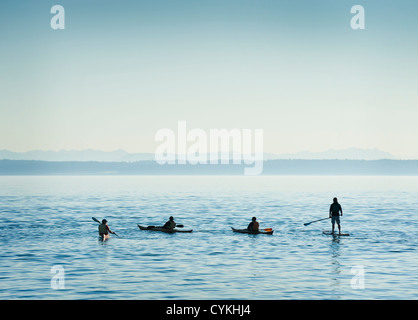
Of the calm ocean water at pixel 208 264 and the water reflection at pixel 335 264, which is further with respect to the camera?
the water reflection at pixel 335 264

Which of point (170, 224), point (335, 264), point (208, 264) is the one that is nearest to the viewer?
point (208, 264)

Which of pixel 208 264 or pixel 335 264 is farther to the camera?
pixel 335 264

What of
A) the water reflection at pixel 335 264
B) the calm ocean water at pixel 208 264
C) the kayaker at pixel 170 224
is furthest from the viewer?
the kayaker at pixel 170 224

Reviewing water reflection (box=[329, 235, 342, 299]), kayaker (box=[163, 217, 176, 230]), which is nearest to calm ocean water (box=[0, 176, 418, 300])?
water reflection (box=[329, 235, 342, 299])

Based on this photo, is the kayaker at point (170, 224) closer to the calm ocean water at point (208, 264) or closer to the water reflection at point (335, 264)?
the calm ocean water at point (208, 264)

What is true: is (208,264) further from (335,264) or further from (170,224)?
(170,224)

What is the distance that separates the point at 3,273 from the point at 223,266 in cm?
1159

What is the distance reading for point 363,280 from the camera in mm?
27516

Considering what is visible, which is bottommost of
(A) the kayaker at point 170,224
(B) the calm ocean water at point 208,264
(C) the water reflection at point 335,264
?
(C) the water reflection at point 335,264

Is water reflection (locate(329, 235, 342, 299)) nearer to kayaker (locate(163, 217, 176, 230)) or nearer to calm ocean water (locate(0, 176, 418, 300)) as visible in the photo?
calm ocean water (locate(0, 176, 418, 300))

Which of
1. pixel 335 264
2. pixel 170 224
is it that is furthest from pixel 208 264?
pixel 170 224

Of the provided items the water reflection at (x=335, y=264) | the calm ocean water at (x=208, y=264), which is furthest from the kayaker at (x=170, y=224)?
the water reflection at (x=335, y=264)

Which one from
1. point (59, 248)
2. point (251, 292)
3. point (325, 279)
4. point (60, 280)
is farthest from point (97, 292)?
point (59, 248)

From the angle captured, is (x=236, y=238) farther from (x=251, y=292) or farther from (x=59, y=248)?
(x=251, y=292)
